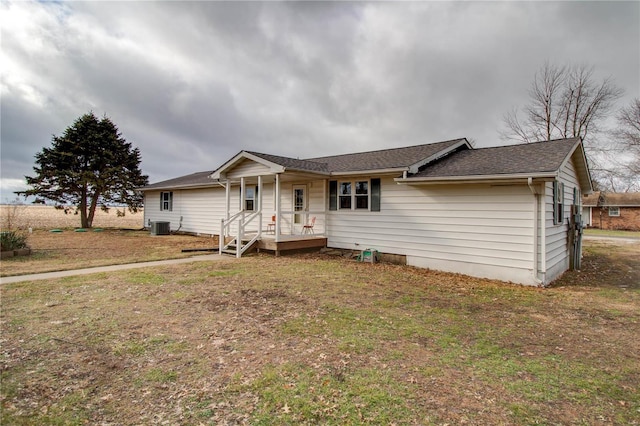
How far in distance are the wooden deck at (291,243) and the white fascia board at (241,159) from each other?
8.17 ft

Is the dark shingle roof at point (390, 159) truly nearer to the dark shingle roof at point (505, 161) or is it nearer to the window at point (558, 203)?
the dark shingle roof at point (505, 161)

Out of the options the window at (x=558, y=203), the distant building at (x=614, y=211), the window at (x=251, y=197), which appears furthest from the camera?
the distant building at (x=614, y=211)

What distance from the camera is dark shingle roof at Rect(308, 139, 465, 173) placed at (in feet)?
33.9

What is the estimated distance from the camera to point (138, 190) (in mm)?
22344

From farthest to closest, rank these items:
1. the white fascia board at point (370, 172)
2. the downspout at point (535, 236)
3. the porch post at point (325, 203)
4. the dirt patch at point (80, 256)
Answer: the porch post at point (325, 203) → the white fascia board at point (370, 172) → the dirt patch at point (80, 256) → the downspout at point (535, 236)

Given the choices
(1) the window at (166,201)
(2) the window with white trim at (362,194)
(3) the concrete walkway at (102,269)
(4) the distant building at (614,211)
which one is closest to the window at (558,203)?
(2) the window with white trim at (362,194)

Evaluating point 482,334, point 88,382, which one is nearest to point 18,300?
point 88,382

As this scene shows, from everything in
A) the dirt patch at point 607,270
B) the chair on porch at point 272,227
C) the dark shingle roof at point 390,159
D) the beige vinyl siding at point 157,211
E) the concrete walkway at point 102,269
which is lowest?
the dirt patch at point 607,270

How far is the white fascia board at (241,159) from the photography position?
1069 centimetres

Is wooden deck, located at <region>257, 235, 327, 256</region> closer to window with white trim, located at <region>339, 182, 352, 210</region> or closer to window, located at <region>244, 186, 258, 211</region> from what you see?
window with white trim, located at <region>339, 182, 352, 210</region>

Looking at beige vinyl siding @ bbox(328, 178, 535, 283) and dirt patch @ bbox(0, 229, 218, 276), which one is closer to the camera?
beige vinyl siding @ bbox(328, 178, 535, 283)

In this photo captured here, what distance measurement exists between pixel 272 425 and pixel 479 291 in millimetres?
6046

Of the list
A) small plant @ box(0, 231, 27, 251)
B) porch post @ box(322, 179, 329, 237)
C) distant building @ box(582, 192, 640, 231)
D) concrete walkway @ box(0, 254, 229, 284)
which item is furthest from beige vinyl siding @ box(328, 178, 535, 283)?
distant building @ box(582, 192, 640, 231)

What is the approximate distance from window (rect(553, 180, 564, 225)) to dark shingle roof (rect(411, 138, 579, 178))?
937 millimetres
